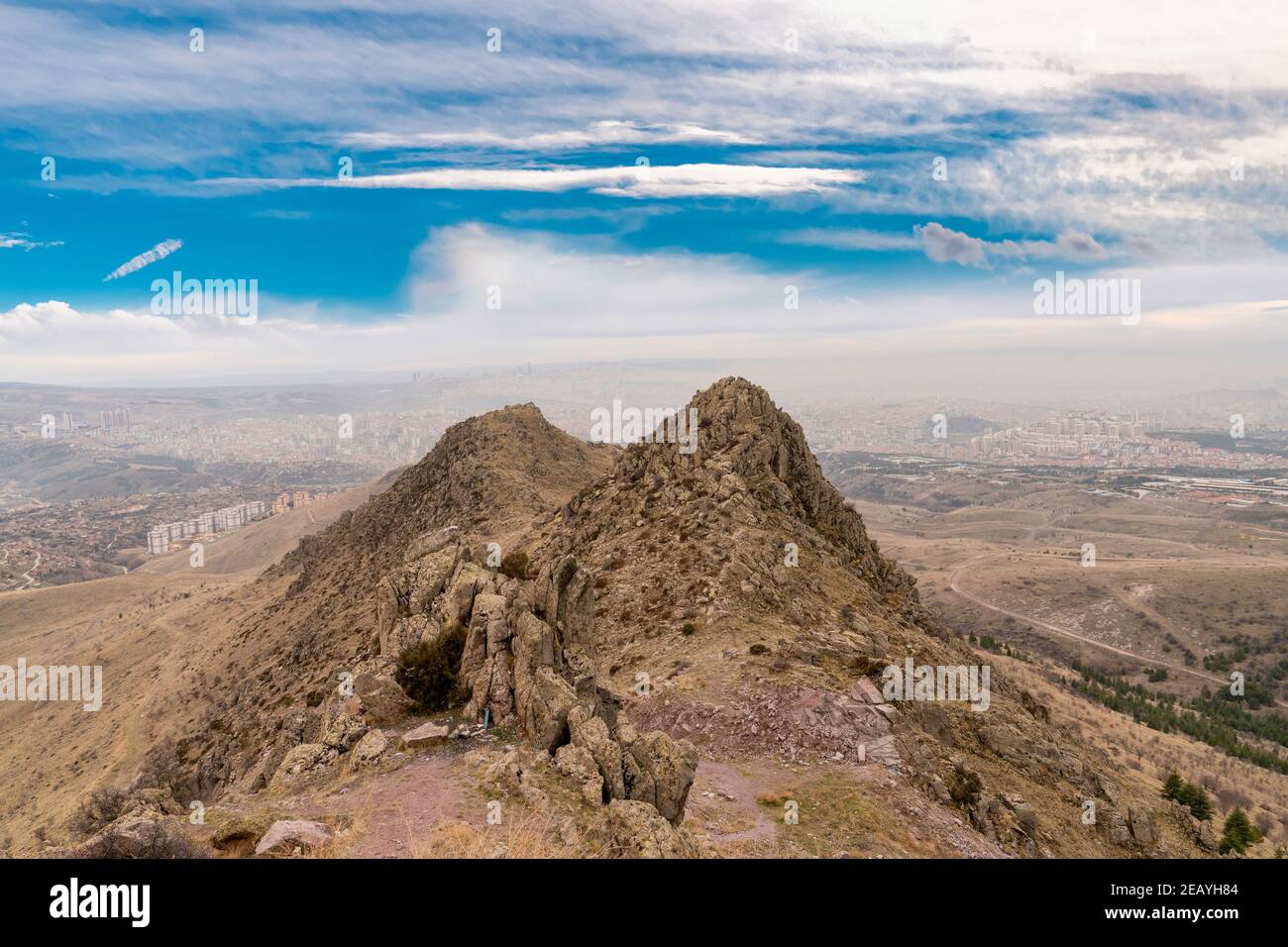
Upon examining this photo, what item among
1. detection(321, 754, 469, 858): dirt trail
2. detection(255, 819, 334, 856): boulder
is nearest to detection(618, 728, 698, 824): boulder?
detection(321, 754, 469, 858): dirt trail

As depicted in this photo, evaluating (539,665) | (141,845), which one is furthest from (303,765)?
(141,845)

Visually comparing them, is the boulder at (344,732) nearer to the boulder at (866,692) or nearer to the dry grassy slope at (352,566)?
the dry grassy slope at (352,566)

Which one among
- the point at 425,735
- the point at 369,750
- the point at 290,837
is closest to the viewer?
the point at 290,837

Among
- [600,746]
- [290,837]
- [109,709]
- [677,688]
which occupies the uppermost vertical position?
[290,837]

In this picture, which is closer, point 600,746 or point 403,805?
point 403,805

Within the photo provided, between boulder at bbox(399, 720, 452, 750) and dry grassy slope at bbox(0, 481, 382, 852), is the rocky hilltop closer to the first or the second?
boulder at bbox(399, 720, 452, 750)

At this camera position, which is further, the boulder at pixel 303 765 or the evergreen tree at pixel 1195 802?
the evergreen tree at pixel 1195 802

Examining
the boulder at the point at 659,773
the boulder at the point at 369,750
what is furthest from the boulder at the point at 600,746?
the boulder at the point at 369,750

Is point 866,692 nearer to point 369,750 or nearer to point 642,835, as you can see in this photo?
point 642,835
